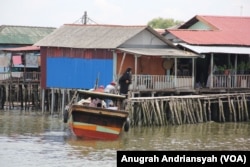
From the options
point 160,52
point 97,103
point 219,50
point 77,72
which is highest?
point 219,50

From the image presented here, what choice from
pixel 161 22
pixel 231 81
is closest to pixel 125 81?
pixel 231 81

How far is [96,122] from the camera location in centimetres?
3350

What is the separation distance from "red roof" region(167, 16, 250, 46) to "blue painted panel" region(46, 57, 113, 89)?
4143 mm

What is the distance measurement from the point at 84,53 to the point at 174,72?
405 centimetres

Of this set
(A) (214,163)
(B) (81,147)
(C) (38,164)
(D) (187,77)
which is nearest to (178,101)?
(D) (187,77)

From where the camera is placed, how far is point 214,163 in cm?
2138

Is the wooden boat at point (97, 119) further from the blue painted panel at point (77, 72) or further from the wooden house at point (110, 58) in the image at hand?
the blue painted panel at point (77, 72)

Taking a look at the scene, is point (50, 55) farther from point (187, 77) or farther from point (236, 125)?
point (236, 125)

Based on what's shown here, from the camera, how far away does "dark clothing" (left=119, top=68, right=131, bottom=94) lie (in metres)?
Answer: 37.2

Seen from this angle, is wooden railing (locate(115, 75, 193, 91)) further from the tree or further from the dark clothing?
the tree

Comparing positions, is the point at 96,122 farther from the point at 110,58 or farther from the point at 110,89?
the point at 110,58

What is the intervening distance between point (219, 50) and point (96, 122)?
32.9ft

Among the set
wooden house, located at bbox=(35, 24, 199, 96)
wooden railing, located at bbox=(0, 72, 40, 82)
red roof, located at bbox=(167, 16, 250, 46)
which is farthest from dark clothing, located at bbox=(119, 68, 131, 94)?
wooden railing, located at bbox=(0, 72, 40, 82)

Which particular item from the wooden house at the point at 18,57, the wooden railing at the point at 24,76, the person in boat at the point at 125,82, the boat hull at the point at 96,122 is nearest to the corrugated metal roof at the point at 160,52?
the person in boat at the point at 125,82
